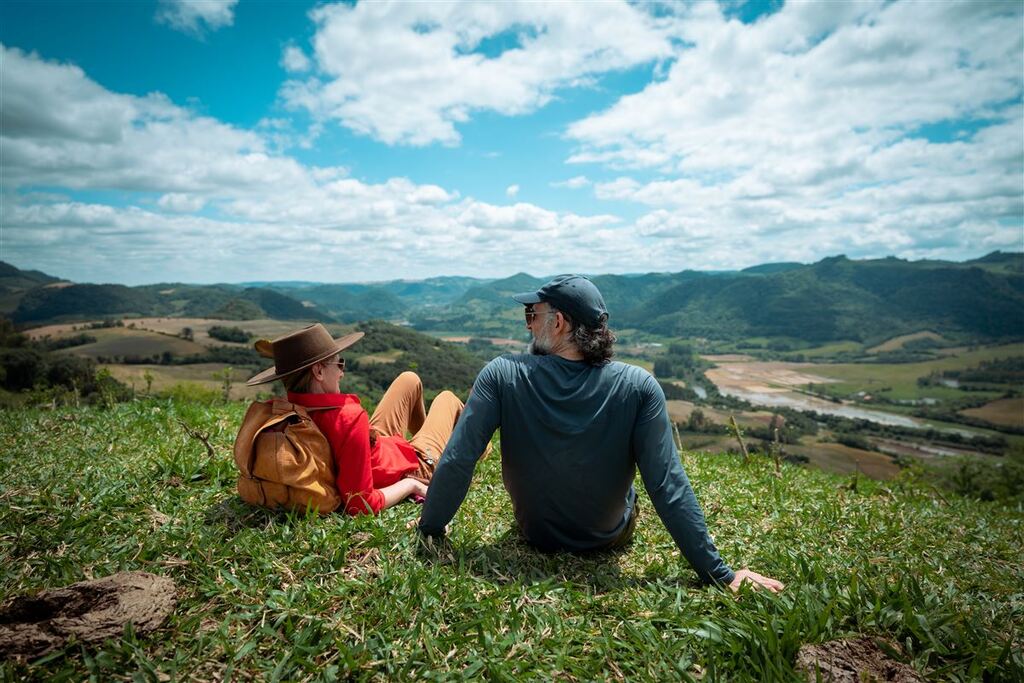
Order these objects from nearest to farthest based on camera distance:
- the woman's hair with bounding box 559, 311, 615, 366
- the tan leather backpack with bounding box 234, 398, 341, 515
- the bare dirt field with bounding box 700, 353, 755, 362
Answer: the woman's hair with bounding box 559, 311, 615, 366
the tan leather backpack with bounding box 234, 398, 341, 515
the bare dirt field with bounding box 700, 353, 755, 362

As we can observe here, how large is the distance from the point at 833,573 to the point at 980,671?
120cm

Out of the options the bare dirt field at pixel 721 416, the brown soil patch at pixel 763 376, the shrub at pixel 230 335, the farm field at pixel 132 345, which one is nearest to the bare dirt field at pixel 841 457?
the bare dirt field at pixel 721 416

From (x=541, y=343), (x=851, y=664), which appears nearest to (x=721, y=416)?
(x=541, y=343)

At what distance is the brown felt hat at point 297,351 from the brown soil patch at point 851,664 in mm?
3441

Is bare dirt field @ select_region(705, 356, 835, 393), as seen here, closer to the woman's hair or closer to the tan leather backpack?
the woman's hair

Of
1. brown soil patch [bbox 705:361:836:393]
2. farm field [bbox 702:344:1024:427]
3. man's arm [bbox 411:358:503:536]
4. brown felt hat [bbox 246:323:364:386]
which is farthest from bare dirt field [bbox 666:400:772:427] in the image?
brown felt hat [bbox 246:323:364:386]

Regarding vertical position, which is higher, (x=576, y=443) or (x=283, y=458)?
(x=576, y=443)

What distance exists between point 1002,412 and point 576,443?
479 ft

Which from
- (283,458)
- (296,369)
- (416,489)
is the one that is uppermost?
(296,369)

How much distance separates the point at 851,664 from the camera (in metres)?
2.34

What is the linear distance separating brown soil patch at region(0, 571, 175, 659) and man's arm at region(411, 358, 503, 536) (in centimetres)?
158

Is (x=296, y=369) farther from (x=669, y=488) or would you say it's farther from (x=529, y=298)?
(x=669, y=488)

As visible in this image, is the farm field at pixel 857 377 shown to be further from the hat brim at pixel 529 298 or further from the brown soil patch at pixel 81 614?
the brown soil patch at pixel 81 614

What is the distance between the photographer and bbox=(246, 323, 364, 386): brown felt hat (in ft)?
11.4
